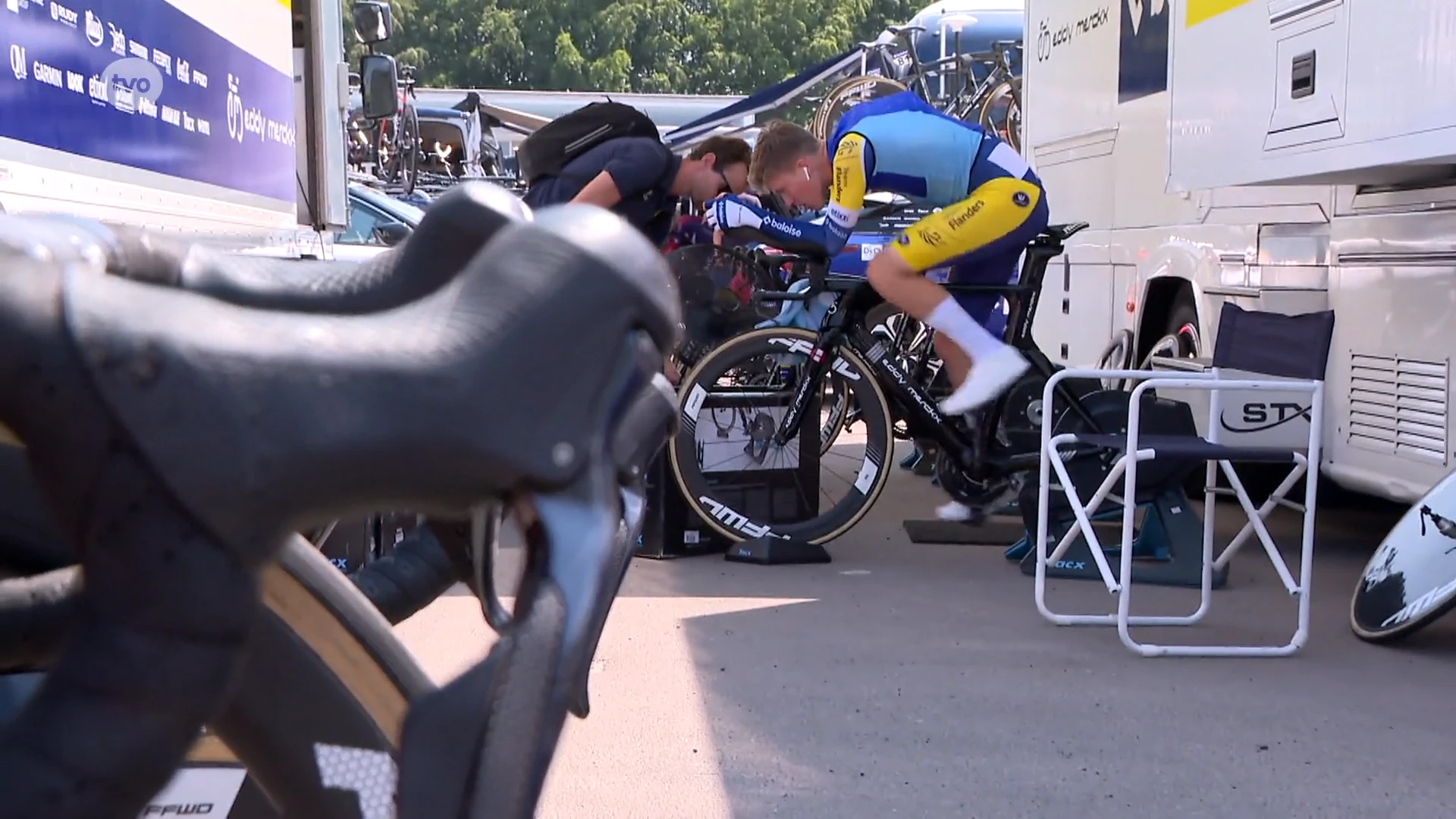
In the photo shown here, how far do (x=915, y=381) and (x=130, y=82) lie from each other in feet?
11.9

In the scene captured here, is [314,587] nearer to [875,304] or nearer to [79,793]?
[79,793]

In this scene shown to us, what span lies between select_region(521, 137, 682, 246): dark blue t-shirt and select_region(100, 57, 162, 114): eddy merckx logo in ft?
8.14

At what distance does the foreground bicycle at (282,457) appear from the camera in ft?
2.93

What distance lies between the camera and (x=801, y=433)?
6.58m

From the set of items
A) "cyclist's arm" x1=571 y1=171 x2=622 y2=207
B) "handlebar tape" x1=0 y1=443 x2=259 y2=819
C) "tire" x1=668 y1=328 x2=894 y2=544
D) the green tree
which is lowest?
"tire" x1=668 y1=328 x2=894 y2=544

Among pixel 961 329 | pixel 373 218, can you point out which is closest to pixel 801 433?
pixel 961 329

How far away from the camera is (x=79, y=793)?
0.93 metres

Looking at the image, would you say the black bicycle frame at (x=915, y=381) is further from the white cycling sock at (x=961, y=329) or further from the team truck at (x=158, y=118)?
the team truck at (x=158, y=118)

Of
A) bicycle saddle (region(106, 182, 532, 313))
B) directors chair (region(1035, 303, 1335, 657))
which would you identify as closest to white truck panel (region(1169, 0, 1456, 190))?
directors chair (region(1035, 303, 1335, 657))

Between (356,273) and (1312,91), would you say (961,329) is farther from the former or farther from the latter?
(356,273)

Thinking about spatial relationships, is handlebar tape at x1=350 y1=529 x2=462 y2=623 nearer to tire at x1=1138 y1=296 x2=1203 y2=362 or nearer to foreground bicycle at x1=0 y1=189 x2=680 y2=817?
foreground bicycle at x1=0 y1=189 x2=680 y2=817

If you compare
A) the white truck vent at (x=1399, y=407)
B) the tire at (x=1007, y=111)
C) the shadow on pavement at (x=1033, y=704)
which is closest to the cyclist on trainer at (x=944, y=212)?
the shadow on pavement at (x=1033, y=704)

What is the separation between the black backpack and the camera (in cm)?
682

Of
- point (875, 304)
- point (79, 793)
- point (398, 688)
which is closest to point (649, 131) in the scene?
point (875, 304)
